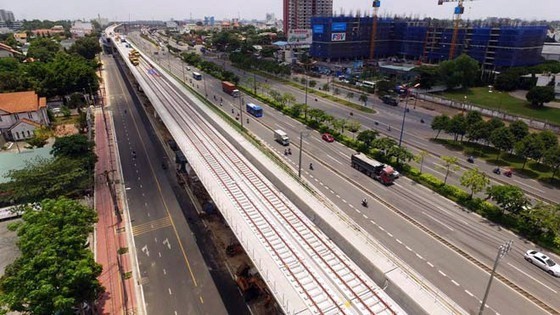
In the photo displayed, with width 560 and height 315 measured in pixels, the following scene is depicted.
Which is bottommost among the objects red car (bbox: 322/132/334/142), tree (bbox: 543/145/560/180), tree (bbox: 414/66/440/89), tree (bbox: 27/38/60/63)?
red car (bbox: 322/132/334/142)

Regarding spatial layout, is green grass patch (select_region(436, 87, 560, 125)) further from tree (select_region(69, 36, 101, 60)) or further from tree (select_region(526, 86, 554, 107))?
tree (select_region(69, 36, 101, 60))

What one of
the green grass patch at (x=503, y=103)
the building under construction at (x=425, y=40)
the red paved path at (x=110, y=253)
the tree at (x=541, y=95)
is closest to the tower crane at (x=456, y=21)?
the building under construction at (x=425, y=40)

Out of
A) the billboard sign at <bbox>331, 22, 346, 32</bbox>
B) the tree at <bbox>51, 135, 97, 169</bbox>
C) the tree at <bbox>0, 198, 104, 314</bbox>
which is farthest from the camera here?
the billboard sign at <bbox>331, 22, 346, 32</bbox>

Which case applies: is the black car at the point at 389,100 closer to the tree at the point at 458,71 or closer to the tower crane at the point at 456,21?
the tree at the point at 458,71

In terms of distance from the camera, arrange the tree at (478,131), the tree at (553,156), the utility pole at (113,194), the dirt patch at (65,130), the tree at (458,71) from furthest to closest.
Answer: the tree at (458,71), the dirt patch at (65,130), the tree at (478,131), the tree at (553,156), the utility pole at (113,194)

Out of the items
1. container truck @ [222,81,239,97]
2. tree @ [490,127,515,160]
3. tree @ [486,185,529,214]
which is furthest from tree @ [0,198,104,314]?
container truck @ [222,81,239,97]

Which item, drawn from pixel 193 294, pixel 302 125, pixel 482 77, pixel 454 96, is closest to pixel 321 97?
pixel 302 125
